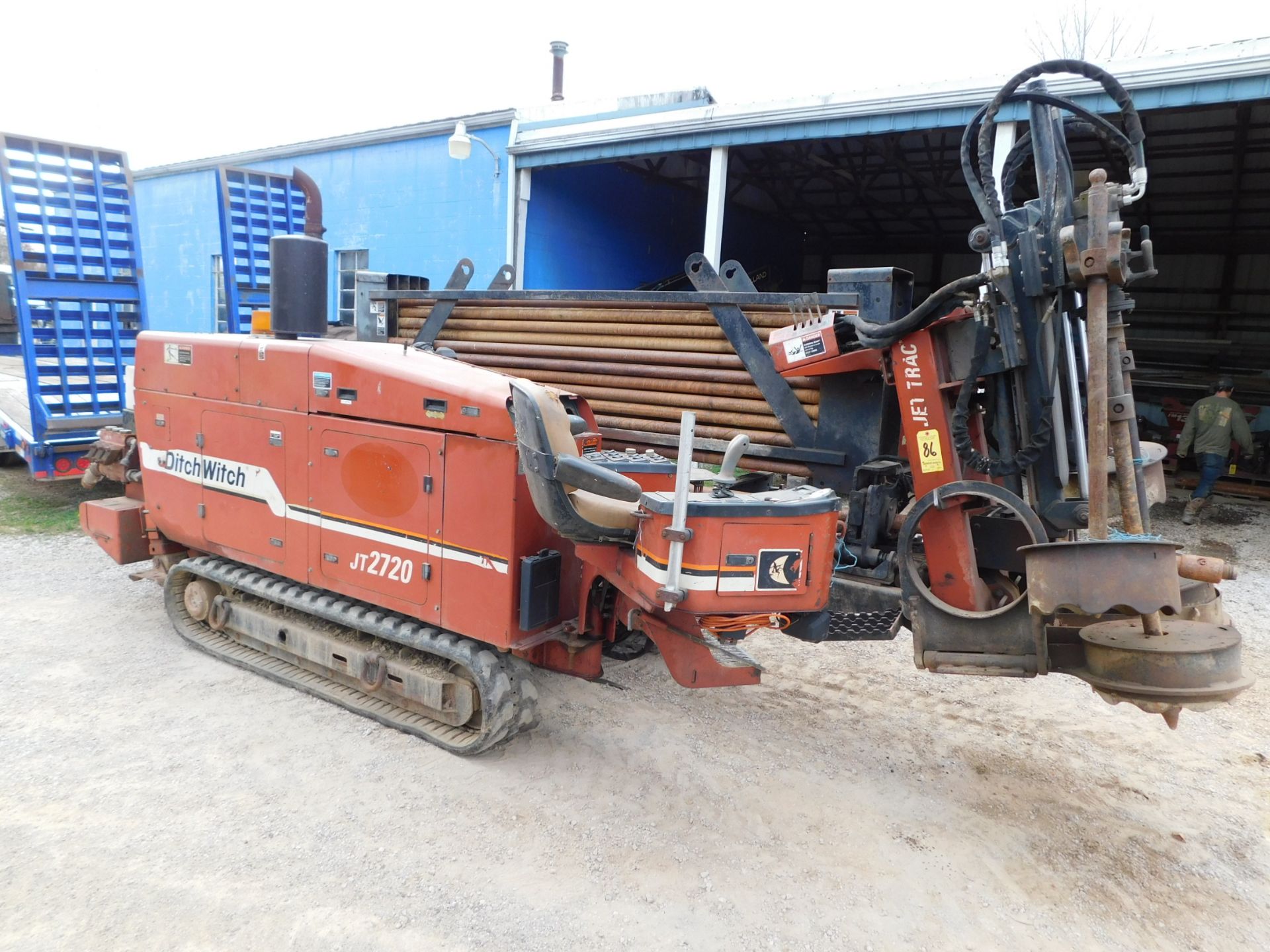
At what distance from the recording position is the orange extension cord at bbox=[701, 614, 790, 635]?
10.8ft

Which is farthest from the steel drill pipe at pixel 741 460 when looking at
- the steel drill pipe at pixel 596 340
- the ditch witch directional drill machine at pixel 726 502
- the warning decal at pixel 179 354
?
the warning decal at pixel 179 354

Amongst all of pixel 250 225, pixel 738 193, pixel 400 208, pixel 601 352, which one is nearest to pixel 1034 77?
pixel 601 352

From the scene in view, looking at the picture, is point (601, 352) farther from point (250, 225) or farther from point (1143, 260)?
point (250, 225)

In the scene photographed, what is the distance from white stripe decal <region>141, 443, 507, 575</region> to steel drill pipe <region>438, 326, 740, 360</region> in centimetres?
196

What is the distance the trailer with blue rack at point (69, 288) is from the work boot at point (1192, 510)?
1123 cm

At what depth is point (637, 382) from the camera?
17.4 ft

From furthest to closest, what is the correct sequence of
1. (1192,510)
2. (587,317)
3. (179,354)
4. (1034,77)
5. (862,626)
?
(1192,510)
(587,317)
(179,354)
(862,626)
(1034,77)

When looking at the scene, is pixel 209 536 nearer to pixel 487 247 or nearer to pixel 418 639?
pixel 418 639

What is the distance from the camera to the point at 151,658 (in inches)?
192

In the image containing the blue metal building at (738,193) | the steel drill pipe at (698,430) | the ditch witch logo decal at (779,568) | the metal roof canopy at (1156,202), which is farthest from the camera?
the metal roof canopy at (1156,202)

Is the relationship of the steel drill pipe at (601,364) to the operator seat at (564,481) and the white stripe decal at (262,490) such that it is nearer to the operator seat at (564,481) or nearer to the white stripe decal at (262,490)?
the operator seat at (564,481)

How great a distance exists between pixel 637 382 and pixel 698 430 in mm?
566

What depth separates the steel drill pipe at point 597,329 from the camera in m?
4.99

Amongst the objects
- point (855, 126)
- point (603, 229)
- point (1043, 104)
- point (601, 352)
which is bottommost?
point (601, 352)
